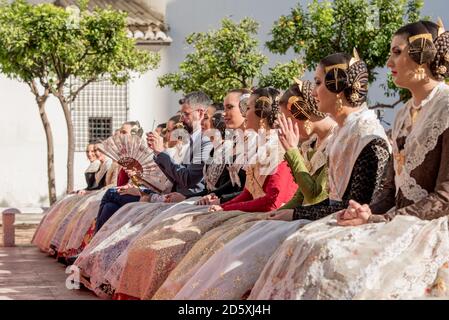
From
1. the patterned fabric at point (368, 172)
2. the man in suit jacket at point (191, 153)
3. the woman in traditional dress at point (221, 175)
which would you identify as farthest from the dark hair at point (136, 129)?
the patterned fabric at point (368, 172)

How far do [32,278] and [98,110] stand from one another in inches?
584

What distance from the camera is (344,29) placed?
18094 millimetres

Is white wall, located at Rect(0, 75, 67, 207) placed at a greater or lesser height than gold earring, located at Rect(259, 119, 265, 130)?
lesser

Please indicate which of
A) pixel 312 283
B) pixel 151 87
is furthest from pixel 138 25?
pixel 312 283

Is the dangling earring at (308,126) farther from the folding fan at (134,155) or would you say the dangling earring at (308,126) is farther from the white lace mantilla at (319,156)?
the folding fan at (134,155)

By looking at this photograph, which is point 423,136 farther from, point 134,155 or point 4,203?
point 4,203

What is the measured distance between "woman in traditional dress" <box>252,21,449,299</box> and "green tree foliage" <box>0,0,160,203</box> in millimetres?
14430

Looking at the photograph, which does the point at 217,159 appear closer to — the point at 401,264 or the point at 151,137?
the point at 151,137

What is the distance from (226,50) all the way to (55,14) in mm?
3018

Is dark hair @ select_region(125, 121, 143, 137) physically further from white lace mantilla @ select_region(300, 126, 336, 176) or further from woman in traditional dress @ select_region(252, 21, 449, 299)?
woman in traditional dress @ select_region(252, 21, 449, 299)

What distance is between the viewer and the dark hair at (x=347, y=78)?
6004 millimetres

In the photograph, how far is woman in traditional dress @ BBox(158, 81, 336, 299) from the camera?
5629mm

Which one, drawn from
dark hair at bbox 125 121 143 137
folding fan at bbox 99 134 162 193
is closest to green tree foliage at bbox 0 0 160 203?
dark hair at bbox 125 121 143 137
